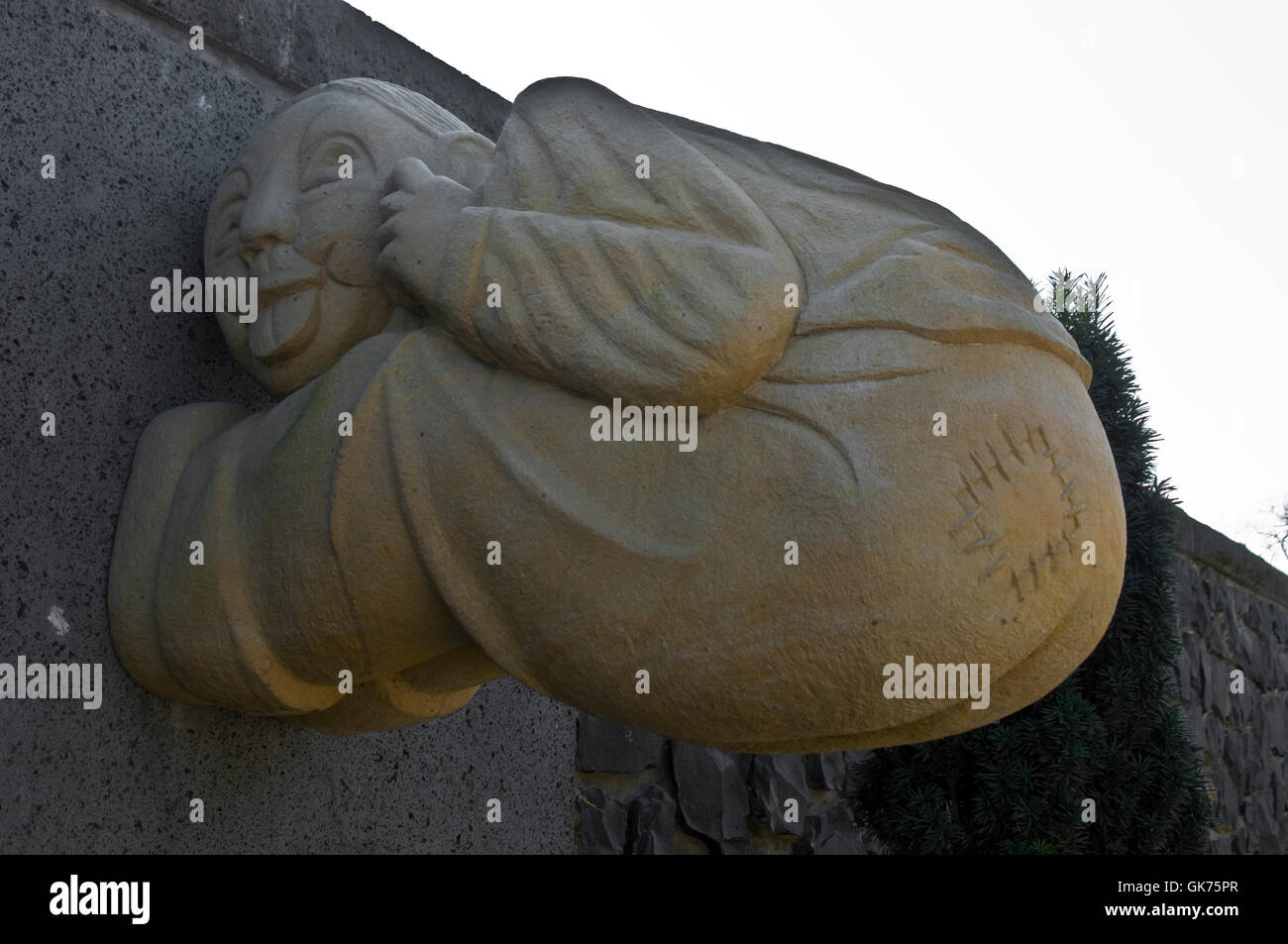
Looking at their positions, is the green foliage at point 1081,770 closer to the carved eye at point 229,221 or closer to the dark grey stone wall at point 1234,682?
the dark grey stone wall at point 1234,682

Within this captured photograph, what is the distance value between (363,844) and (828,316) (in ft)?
3.64

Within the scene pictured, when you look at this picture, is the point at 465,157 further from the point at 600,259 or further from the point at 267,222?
the point at 600,259

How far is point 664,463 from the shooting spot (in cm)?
126

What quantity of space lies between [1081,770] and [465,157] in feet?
7.50

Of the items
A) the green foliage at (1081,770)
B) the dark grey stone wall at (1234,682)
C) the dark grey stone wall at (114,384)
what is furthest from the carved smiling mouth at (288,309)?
the dark grey stone wall at (1234,682)

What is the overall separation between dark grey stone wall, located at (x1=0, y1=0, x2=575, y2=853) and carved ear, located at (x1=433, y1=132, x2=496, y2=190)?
0.40 metres

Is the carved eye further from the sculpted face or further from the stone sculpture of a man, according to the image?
the stone sculpture of a man

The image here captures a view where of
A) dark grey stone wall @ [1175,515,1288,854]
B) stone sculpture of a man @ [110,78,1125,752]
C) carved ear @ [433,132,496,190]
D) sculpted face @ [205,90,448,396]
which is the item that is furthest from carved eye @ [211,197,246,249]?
dark grey stone wall @ [1175,515,1288,854]

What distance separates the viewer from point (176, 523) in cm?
151

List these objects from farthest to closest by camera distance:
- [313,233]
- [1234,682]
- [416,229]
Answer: [1234,682]
[313,233]
[416,229]

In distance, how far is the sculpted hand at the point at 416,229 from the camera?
1.36 metres

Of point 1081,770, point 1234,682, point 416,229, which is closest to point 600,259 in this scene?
point 416,229

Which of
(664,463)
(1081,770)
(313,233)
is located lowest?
(1081,770)

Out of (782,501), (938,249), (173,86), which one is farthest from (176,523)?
(938,249)
